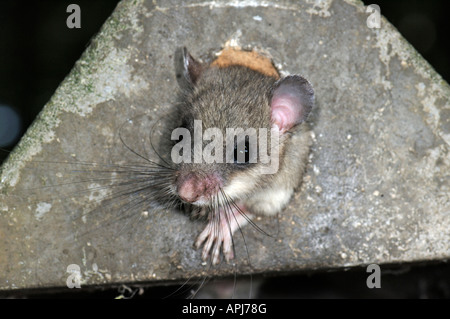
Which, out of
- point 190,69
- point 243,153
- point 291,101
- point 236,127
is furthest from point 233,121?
point 190,69

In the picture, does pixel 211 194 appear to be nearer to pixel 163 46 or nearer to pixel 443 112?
pixel 163 46

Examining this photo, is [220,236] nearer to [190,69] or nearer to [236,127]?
[236,127]

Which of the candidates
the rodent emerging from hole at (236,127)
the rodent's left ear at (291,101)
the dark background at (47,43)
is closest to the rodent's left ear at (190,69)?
the rodent emerging from hole at (236,127)

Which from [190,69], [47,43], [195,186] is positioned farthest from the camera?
[47,43]

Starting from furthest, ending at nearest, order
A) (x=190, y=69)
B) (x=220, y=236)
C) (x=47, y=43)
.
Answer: (x=47, y=43) → (x=220, y=236) → (x=190, y=69)

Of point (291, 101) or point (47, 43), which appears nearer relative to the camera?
point (291, 101)

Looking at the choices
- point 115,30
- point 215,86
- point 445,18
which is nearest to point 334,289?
point 215,86

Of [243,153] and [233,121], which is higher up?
[233,121]

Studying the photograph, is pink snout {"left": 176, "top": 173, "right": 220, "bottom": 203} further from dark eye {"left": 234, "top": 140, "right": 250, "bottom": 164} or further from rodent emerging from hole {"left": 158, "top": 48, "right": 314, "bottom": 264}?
dark eye {"left": 234, "top": 140, "right": 250, "bottom": 164}

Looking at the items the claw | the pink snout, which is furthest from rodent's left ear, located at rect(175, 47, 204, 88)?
the claw
